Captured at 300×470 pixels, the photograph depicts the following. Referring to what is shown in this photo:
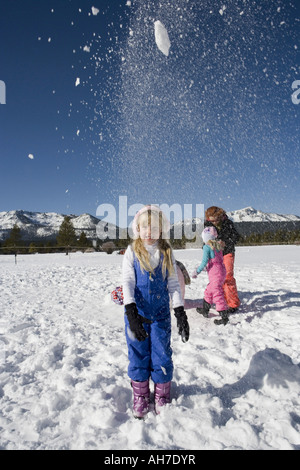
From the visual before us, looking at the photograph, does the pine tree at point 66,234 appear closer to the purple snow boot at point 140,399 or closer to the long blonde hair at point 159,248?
the long blonde hair at point 159,248

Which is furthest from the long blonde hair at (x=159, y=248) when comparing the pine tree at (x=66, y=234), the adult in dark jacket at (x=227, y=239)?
the pine tree at (x=66, y=234)

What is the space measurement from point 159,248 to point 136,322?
638mm

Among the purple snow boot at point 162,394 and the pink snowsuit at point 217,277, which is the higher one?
the pink snowsuit at point 217,277

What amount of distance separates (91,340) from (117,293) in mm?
1135

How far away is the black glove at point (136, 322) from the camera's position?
2064 mm

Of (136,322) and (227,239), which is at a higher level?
(227,239)

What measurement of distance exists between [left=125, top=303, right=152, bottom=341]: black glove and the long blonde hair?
0.33 metres

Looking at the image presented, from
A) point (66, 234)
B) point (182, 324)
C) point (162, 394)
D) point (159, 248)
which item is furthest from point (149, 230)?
point (66, 234)

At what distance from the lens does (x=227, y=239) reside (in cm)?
463

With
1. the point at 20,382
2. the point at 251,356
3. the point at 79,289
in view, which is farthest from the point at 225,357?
the point at 79,289

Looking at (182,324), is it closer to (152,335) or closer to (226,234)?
(152,335)

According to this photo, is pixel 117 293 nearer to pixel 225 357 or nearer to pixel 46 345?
pixel 46 345

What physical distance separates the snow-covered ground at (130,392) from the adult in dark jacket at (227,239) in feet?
1.12

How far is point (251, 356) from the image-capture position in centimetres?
292
